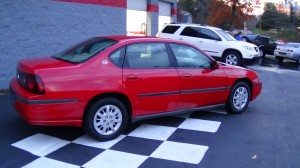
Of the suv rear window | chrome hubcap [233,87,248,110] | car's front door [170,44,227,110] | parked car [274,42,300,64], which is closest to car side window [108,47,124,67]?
car's front door [170,44,227,110]

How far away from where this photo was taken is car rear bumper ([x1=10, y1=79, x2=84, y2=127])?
15.0 ft

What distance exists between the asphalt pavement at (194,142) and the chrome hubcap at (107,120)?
0.78 feet

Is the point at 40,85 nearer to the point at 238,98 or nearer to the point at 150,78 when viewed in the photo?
the point at 150,78

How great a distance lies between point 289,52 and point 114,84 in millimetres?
18153

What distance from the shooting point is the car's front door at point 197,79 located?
19.3 ft

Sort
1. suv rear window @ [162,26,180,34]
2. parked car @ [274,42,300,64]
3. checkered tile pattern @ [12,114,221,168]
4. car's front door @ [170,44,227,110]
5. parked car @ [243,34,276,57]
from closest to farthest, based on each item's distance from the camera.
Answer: checkered tile pattern @ [12,114,221,168]
car's front door @ [170,44,227,110]
suv rear window @ [162,26,180,34]
parked car @ [274,42,300,64]
parked car @ [243,34,276,57]

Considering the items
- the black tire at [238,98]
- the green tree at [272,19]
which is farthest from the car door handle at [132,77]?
the green tree at [272,19]

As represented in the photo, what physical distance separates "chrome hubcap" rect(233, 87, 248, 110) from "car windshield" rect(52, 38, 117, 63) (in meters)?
2.70

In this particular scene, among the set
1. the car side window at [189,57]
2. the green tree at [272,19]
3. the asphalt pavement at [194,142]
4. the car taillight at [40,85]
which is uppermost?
the green tree at [272,19]

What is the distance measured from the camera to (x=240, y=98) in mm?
6867

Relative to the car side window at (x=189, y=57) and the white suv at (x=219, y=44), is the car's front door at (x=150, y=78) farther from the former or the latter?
the white suv at (x=219, y=44)

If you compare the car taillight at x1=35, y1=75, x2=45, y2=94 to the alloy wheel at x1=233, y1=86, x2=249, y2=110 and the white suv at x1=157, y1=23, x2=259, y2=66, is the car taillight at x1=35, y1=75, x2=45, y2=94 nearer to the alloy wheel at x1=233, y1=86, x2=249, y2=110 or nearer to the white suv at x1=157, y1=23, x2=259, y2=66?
the alloy wheel at x1=233, y1=86, x2=249, y2=110

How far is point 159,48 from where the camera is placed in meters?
5.73

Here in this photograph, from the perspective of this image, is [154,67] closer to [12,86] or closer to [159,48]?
[159,48]
